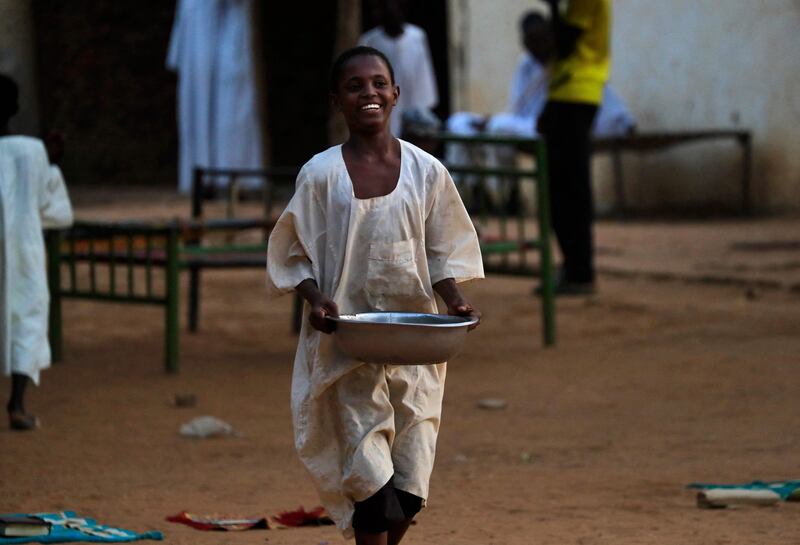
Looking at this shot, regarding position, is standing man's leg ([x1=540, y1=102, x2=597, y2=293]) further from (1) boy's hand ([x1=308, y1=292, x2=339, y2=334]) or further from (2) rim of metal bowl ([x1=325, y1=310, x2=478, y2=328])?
(1) boy's hand ([x1=308, y1=292, x2=339, y2=334])

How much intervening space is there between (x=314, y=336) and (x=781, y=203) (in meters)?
9.96

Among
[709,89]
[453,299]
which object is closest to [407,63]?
[709,89]

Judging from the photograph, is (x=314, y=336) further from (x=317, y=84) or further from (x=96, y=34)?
(x=96, y=34)

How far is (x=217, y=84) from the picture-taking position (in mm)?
10195

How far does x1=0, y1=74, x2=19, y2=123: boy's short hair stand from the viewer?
15.8ft

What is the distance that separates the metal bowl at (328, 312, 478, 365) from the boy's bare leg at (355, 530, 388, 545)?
404mm

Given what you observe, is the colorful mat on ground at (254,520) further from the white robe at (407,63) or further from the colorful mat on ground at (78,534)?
the white robe at (407,63)

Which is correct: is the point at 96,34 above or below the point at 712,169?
above

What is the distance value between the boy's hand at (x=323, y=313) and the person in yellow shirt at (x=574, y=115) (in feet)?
17.1

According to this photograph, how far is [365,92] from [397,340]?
1.88ft

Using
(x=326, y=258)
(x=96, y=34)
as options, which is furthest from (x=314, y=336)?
(x=96, y=34)

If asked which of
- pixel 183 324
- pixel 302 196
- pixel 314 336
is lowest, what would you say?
pixel 183 324

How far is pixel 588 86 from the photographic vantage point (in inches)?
314

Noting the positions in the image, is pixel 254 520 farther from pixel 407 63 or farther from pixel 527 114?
pixel 527 114
